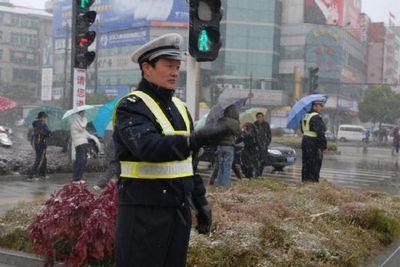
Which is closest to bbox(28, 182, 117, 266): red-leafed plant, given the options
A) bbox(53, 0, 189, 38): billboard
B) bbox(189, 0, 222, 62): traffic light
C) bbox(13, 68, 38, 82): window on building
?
bbox(189, 0, 222, 62): traffic light

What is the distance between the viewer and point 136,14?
84000 millimetres

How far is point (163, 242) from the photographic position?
311cm

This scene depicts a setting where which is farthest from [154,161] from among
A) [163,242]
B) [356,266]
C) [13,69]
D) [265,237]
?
[13,69]

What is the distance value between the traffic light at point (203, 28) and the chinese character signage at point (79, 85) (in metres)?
7.06

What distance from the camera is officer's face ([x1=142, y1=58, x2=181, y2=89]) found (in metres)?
3.19

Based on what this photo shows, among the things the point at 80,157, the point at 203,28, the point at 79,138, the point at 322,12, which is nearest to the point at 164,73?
the point at 203,28

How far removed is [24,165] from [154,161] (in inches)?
479

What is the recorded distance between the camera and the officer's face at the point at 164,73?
10.5 ft

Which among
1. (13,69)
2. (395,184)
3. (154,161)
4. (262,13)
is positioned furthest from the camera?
(13,69)

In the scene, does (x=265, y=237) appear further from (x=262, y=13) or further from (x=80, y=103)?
(x=262, y=13)

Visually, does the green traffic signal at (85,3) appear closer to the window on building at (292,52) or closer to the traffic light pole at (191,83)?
the traffic light pole at (191,83)

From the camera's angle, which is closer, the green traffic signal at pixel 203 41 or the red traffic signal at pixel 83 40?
the green traffic signal at pixel 203 41

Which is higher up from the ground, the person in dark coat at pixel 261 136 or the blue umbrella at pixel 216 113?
the blue umbrella at pixel 216 113

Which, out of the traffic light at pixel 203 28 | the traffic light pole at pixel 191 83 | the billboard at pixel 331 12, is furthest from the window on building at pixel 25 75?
the traffic light at pixel 203 28
